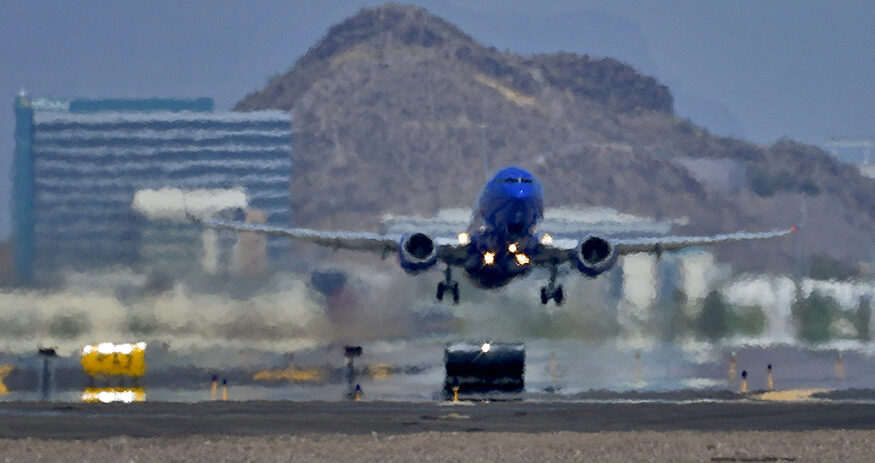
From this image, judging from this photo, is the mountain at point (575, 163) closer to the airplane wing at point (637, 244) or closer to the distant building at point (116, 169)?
the distant building at point (116, 169)

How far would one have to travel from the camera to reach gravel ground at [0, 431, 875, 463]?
35.0 meters

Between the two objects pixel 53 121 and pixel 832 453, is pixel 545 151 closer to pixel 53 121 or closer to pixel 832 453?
pixel 53 121

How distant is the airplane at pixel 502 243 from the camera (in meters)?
55.2

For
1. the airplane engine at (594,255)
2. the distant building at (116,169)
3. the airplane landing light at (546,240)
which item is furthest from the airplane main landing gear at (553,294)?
the distant building at (116,169)

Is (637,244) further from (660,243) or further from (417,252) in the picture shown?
(417,252)

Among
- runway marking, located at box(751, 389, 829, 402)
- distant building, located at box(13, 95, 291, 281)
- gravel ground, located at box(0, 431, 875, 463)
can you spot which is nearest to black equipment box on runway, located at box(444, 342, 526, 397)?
runway marking, located at box(751, 389, 829, 402)

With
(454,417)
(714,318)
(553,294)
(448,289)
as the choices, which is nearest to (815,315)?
(714,318)

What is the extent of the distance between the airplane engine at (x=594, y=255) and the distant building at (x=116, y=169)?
22.6m

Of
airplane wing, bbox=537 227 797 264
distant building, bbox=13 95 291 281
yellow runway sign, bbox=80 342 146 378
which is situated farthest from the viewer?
distant building, bbox=13 95 291 281

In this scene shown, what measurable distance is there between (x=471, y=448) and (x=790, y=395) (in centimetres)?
1913

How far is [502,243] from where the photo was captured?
56219 millimetres

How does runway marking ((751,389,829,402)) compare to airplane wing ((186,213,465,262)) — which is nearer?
runway marking ((751,389,829,402))

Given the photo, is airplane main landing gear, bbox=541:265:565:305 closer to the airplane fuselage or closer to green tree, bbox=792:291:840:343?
the airplane fuselage

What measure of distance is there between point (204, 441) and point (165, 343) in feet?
84.3
